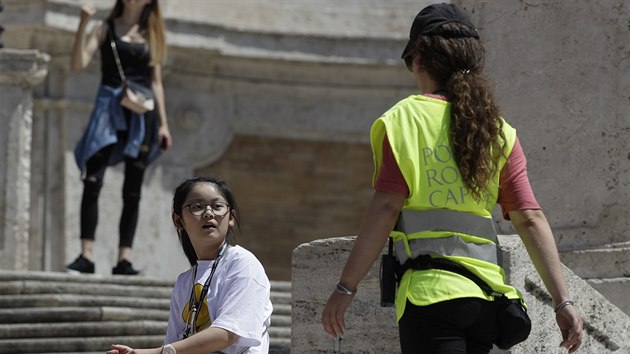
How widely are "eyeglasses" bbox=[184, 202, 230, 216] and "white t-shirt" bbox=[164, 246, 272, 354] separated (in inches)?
5.2

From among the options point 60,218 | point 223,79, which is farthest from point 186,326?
point 223,79

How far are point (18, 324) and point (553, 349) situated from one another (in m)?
3.61

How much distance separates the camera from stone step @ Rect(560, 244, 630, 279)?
22.6 ft

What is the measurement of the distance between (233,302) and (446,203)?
896 millimetres

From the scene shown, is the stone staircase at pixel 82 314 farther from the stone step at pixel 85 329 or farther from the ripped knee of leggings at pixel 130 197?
the ripped knee of leggings at pixel 130 197

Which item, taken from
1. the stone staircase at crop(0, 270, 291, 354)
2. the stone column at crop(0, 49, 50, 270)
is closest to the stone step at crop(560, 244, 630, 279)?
the stone staircase at crop(0, 270, 291, 354)

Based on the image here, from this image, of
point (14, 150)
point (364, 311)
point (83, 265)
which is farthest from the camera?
point (14, 150)

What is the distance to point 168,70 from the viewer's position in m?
14.3

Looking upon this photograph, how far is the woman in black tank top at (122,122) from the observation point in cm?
930

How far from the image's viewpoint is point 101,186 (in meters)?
9.29

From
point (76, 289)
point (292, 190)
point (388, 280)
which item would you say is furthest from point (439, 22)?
point (292, 190)

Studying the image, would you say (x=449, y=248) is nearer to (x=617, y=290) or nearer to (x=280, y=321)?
(x=617, y=290)

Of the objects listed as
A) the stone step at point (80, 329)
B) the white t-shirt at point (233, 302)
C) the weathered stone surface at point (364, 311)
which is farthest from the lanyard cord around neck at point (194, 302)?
the stone step at point (80, 329)

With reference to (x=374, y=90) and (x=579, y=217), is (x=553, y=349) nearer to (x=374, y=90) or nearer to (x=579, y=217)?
(x=579, y=217)
